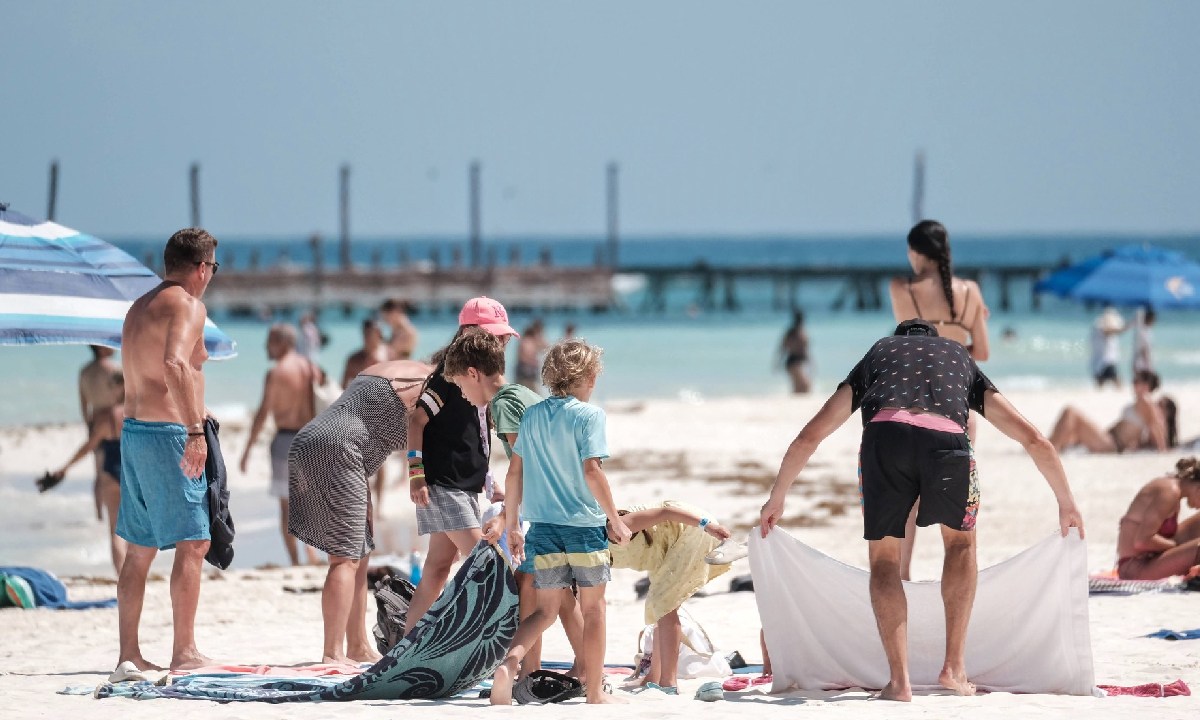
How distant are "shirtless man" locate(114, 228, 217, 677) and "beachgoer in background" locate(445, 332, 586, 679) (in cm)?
99

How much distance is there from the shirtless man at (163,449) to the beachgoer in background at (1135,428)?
31.4 ft

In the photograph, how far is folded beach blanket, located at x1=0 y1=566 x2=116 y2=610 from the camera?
24.5 feet

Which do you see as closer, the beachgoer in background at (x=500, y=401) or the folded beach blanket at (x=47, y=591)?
the beachgoer in background at (x=500, y=401)

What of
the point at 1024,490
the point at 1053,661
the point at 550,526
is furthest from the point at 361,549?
the point at 1024,490

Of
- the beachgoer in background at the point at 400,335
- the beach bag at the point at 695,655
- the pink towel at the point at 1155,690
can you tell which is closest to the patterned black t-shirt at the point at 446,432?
the beach bag at the point at 695,655

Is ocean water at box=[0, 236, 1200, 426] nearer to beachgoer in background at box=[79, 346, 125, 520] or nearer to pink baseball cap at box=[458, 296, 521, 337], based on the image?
beachgoer in background at box=[79, 346, 125, 520]

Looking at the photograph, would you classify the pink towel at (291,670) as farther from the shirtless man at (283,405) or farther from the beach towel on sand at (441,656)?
the shirtless man at (283,405)

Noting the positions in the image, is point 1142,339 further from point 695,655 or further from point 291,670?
→ point 291,670

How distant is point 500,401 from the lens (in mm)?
5285

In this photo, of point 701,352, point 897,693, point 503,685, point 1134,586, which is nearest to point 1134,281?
point 1134,586

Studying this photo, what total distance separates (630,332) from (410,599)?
40.9 meters

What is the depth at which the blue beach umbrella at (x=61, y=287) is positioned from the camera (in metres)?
6.63

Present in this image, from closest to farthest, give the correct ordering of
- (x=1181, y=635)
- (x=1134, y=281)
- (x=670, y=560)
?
(x=670, y=560) → (x=1181, y=635) → (x=1134, y=281)

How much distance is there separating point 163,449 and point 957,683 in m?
3.00
